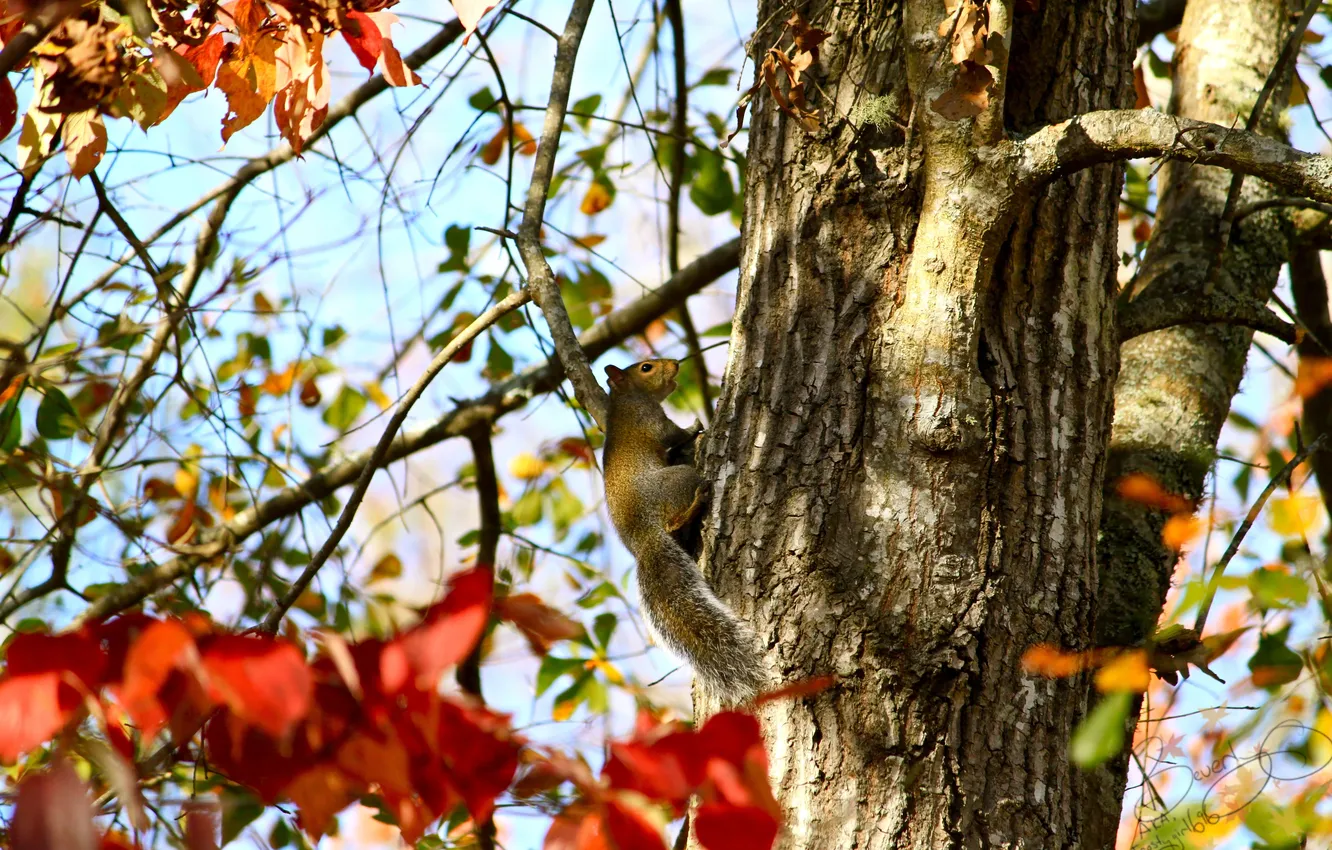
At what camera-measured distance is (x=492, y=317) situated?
195cm

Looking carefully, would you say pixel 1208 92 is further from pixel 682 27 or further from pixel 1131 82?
pixel 682 27

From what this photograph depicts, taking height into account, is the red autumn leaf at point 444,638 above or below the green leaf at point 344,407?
below

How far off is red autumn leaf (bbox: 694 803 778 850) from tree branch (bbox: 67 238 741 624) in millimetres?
1909

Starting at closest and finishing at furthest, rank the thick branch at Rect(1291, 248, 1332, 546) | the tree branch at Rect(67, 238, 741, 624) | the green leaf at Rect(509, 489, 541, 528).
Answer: the thick branch at Rect(1291, 248, 1332, 546) < the tree branch at Rect(67, 238, 741, 624) < the green leaf at Rect(509, 489, 541, 528)

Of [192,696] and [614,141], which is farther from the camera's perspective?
[614,141]

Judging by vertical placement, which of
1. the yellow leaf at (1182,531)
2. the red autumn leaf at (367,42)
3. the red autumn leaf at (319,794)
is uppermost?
the red autumn leaf at (367,42)

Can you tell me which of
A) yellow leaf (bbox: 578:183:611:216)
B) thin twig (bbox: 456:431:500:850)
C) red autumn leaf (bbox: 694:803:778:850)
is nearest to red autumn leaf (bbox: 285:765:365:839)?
red autumn leaf (bbox: 694:803:778:850)

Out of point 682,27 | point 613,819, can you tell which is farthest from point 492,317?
point 682,27

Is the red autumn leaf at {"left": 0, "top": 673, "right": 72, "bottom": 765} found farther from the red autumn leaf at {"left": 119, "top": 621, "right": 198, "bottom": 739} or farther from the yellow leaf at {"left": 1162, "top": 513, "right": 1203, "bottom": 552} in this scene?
the yellow leaf at {"left": 1162, "top": 513, "right": 1203, "bottom": 552}

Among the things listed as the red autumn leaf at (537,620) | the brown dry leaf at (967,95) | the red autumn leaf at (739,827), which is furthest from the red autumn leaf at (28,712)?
the brown dry leaf at (967,95)

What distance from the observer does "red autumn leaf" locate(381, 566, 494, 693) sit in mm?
1036

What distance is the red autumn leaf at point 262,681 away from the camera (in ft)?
3.16

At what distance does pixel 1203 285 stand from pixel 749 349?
41.4 inches

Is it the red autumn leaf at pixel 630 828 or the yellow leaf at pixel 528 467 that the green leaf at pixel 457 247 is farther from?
the red autumn leaf at pixel 630 828
